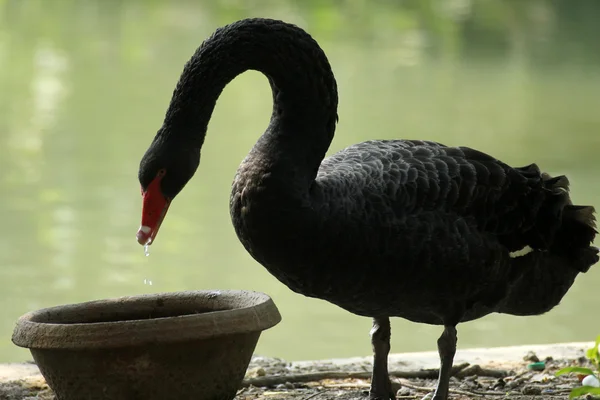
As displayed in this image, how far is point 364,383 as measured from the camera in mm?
3924

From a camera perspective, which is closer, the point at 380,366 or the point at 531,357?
the point at 380,366

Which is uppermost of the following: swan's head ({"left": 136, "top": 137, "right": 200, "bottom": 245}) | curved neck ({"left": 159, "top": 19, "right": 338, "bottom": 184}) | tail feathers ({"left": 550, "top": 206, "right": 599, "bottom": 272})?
curved neck ({"left": 159, "top": 19, "right": 338, "bottom": 184})

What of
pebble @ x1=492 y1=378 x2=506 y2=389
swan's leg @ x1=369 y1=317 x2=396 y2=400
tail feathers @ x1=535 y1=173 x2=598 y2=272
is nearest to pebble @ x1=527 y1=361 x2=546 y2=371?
pebble @ x1=492 y1=378 x2=506 y2=389

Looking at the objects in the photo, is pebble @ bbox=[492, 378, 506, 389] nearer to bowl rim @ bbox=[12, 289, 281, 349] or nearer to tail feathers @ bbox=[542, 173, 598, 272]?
tail feathers @ bbox=[542, 173, 598, 272]

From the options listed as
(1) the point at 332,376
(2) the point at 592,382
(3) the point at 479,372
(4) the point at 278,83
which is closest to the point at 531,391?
(3) the point at 479,372

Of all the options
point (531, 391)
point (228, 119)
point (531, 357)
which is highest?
point (228, 119)

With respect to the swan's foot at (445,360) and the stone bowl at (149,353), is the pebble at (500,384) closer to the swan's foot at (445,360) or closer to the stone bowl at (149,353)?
the swan's foot at (445,360)

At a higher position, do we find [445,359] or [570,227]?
[570,227]

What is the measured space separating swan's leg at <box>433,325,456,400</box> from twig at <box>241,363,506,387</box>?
2.16ft

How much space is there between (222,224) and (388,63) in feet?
32.4

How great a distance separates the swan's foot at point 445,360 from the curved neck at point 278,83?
2.16ft

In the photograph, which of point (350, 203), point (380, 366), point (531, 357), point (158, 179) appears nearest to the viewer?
point (158, 179)

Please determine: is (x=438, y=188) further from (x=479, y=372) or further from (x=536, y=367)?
(x=536, y=367)

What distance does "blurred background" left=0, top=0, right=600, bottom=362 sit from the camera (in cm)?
607
